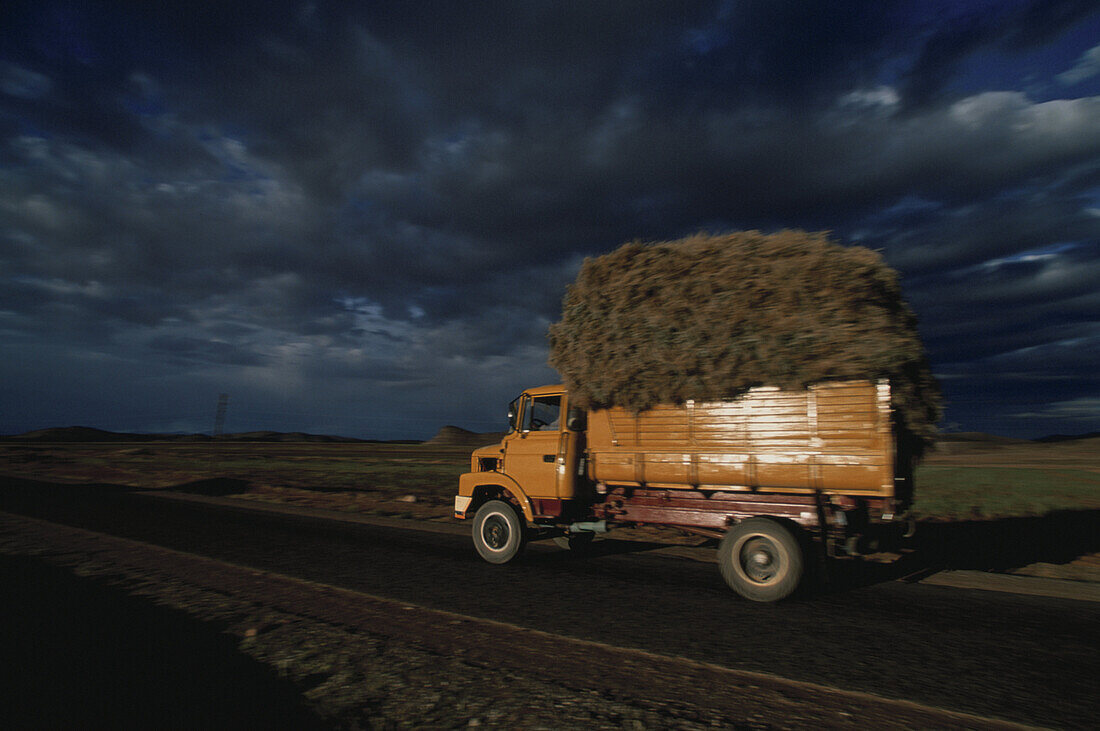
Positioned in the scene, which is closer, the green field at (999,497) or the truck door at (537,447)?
the truck door at (537,447)

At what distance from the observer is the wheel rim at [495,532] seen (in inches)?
333

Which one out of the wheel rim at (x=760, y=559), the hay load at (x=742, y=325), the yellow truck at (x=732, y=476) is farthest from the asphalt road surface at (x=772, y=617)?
the hay load at (x=742, y=325)

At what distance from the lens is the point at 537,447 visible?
27.7 ft

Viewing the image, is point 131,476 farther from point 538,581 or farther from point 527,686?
point 527,686

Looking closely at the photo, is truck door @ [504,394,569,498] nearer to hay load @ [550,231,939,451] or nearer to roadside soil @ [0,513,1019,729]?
hay load @ [550,231,939,451]

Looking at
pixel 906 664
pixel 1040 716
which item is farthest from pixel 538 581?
pixel 1040 716

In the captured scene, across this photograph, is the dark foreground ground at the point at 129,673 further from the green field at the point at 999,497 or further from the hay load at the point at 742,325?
the green field at the point at 999,497

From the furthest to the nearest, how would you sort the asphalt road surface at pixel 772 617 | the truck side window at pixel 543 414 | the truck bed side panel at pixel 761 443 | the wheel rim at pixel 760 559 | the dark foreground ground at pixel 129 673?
the truck side window at pixel 543 414 < the wheel rim at pixel 760 559 < the truck bed side panel at pixel 761 443 < the asphalt road surface at pixel 772 617 < the dark foreground ground at pixel 129 673

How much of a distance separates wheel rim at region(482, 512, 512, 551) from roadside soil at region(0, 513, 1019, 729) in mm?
2651

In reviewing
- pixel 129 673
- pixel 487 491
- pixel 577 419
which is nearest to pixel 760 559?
pixel 577 419

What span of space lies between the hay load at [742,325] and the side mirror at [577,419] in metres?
0.28

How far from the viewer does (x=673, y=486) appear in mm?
7238

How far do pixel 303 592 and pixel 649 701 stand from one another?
4.60 m

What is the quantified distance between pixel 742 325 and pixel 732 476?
1.91 metres
